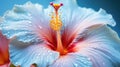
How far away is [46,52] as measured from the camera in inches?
17.3

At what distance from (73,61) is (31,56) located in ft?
0.21

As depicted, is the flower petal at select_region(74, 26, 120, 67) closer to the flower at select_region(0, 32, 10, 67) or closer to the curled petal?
the curled petal

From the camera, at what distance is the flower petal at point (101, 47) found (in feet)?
1.50

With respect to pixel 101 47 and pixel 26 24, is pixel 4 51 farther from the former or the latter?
pixel 101 47

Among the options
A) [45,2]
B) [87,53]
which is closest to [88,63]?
[87,53]

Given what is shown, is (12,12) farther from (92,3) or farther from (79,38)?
(92,3)

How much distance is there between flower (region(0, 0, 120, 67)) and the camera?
0.43m

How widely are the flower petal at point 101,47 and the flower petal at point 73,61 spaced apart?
0.02 meters

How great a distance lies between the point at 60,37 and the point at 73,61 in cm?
8

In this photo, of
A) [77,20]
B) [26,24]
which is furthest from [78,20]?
[26,24]

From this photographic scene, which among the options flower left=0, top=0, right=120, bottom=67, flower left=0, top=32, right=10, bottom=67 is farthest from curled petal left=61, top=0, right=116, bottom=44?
flower left=0, top=32, right=10, bottom=67

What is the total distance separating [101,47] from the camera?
48cm

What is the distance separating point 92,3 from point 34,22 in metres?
0.48

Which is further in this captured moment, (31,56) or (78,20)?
(78,20)
